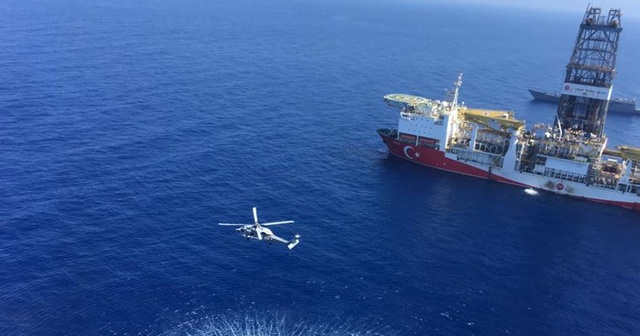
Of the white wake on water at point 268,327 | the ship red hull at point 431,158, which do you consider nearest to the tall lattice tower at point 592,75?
the ship red hull at point 431,158

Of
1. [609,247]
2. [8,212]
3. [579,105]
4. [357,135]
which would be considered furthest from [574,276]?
[8,212]

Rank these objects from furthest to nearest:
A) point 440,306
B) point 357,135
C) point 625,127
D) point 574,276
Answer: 1. point 625,127
2. point 357,135
3. point 574,276
4. point 440,306

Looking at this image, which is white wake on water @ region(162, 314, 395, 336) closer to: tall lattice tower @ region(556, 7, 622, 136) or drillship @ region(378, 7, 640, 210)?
drillship @ region(378, 7, 640, 210)

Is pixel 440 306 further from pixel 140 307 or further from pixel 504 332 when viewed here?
pixel 140 307

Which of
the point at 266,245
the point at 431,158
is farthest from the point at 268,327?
the point at 431,158

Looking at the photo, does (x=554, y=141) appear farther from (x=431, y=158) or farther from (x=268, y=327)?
(x=268, y=327)
